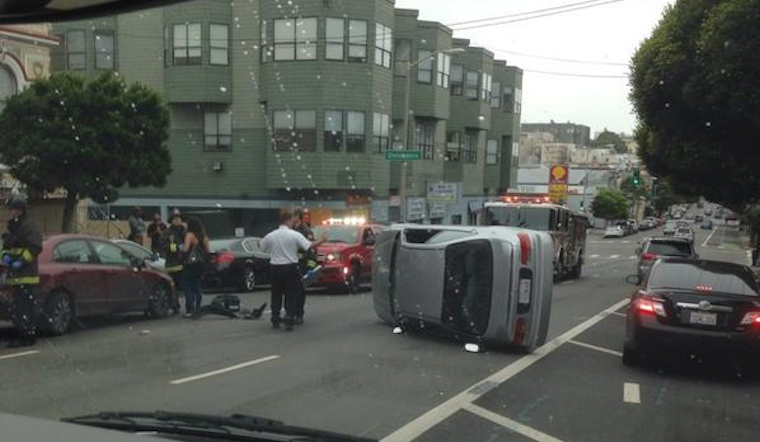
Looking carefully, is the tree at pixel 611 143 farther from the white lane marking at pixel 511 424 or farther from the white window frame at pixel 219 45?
the white lane marking at pixel 511 424

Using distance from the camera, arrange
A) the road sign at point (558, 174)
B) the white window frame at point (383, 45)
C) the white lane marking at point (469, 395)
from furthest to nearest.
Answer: the road sign at point (558, 174) → the white window frame at point (383, 45) → the white lane marking at point (469, 395)

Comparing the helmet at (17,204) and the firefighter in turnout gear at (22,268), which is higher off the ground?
the helmet at (17,204)

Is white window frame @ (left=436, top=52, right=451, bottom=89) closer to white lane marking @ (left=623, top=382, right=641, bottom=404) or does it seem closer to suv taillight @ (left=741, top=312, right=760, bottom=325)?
suv taillight @ (left=741, top=312, right=760, bottom=325)

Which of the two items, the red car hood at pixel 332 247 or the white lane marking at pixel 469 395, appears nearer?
the white lane marking at pixel 469 395

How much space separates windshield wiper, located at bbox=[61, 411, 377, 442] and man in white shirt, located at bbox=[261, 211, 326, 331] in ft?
23.1

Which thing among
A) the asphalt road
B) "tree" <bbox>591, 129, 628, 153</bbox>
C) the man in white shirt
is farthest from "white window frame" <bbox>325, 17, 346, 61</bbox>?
"tree" <bbox>591, 129, 628, 153</bbox>

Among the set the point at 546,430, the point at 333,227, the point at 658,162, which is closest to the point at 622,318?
the point at 333,227

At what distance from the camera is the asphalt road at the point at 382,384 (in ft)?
19.8

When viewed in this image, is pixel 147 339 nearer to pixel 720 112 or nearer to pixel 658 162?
pixel 720 112

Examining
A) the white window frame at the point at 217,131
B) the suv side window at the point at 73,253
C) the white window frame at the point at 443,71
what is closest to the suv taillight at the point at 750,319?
the suv side window at the point at 73,253

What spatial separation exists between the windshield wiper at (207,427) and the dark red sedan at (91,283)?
6.76 m

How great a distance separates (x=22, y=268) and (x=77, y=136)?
37.9 feet

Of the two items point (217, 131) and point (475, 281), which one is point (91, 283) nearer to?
point (475, 281)

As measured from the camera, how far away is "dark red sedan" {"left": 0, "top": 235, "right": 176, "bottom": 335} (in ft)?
31.5
